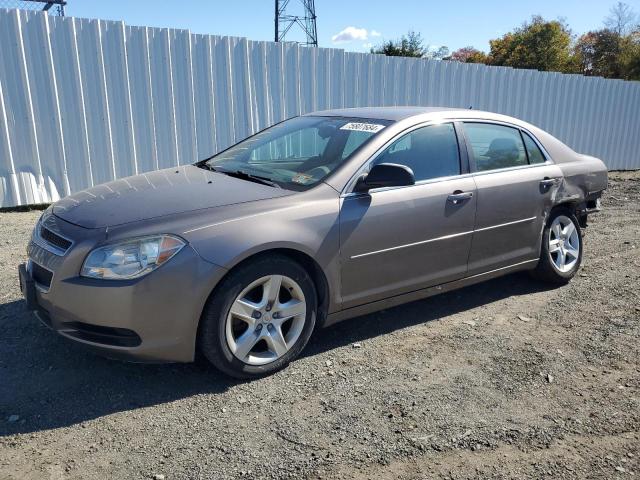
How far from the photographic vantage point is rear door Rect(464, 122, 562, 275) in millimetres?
4414

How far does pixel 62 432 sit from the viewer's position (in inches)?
112

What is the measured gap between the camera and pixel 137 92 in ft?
26.6

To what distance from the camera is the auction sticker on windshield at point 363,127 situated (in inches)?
160

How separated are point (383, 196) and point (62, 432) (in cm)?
238

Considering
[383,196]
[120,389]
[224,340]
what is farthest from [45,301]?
[383,196]

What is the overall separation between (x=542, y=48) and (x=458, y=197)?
38243mm

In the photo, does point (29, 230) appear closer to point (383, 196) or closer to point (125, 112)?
point (125, 112)

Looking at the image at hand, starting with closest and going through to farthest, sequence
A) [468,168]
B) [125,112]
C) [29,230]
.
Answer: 1. [468,168]
2. [29,230]
3. [125,112]

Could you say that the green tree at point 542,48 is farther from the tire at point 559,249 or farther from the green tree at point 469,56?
the tire at point 559,249

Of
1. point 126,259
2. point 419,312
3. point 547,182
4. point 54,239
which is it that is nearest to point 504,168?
point 547,182

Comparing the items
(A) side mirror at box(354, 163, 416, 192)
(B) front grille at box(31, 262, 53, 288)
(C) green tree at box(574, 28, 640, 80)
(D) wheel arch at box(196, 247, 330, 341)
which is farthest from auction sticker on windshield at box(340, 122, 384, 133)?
(C) green tree at box(574, 28, 640, 80)

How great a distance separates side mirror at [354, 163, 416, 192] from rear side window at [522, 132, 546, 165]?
1.81 meters

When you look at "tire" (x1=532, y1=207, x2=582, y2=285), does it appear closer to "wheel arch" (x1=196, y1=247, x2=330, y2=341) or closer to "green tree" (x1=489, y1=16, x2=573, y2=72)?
"wheel arch" (x1=196, y1=247, x2=330, y2=341)

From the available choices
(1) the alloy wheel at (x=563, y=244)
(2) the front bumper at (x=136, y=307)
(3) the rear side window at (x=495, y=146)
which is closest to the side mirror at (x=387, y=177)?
(3) the rear side window at (x=495, y=146)
